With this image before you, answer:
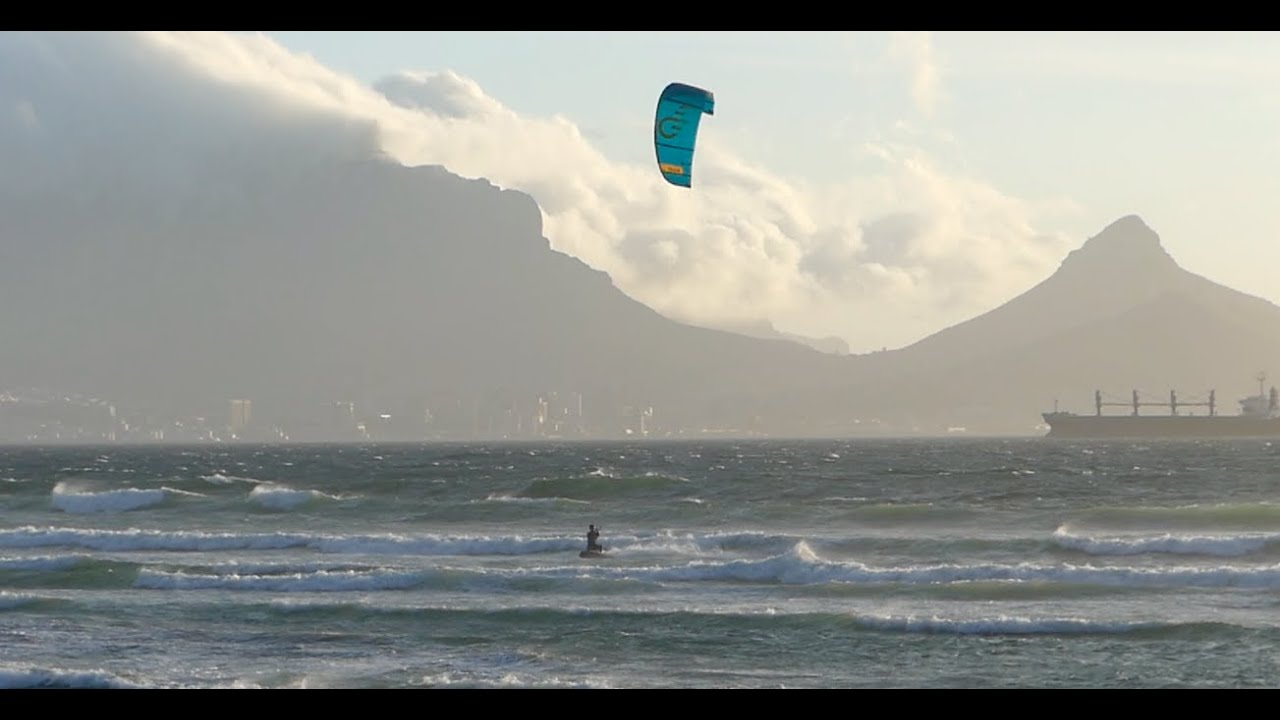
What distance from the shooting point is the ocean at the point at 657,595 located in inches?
763

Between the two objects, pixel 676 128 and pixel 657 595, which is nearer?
pixel 676 128

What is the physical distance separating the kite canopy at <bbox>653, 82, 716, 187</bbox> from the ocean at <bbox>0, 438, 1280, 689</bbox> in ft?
20.6

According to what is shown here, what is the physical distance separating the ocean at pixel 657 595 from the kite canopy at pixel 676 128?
6.27 m

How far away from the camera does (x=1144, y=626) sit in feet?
72.6

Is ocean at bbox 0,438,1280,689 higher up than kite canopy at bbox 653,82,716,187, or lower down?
lower down

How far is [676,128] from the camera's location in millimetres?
21000

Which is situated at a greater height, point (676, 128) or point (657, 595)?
point (676, 128)

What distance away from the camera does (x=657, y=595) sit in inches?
1045

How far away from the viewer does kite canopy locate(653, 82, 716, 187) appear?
2073 centimetres

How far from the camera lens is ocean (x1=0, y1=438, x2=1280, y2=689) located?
1939 centimetres

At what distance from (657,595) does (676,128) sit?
28.9 ft

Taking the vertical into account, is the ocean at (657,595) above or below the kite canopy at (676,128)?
below
